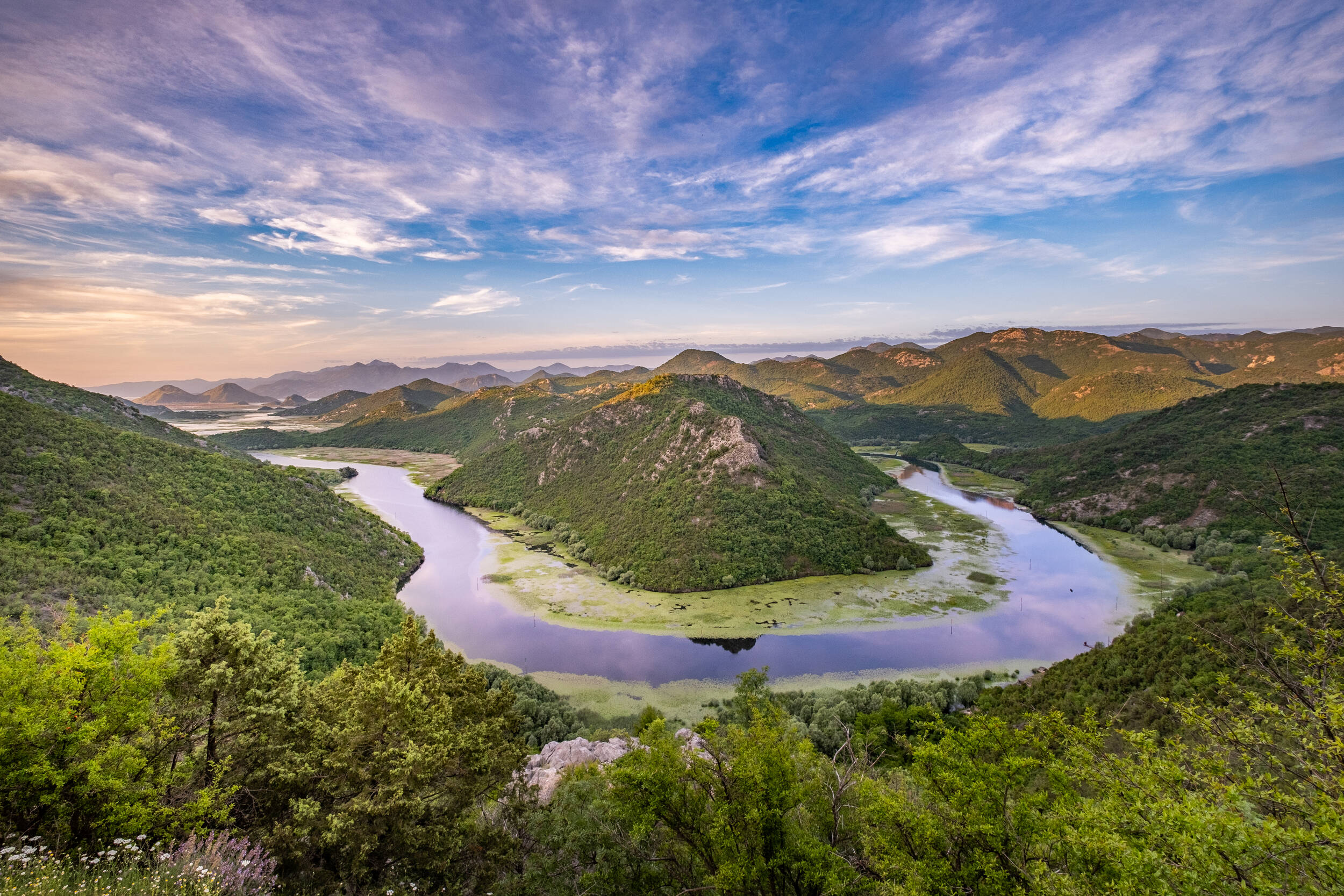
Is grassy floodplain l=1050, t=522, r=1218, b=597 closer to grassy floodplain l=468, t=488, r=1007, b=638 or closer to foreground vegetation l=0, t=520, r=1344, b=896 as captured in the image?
grassy floodplain l=468, t=488, r=1007, b=638

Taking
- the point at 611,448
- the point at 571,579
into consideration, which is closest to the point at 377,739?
the point at 571,579

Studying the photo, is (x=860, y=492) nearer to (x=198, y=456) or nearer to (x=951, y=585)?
(x=951, y=585)

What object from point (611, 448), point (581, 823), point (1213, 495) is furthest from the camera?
point (611, 448)

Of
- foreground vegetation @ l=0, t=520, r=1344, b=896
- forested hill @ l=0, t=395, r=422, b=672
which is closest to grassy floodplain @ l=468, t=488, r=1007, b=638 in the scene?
forested hill @ l=0, t=395, r=422, b=672

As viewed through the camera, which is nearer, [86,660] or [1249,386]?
[86,660]

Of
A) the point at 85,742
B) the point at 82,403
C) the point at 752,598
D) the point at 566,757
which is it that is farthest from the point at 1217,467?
the point at 82,403

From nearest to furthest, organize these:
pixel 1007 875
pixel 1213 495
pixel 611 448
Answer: pixel 1007 875, pixel 1213 495, pixel 611 448

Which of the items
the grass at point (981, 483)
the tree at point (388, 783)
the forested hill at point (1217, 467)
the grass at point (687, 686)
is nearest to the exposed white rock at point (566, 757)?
the tree at point (388, 783)
